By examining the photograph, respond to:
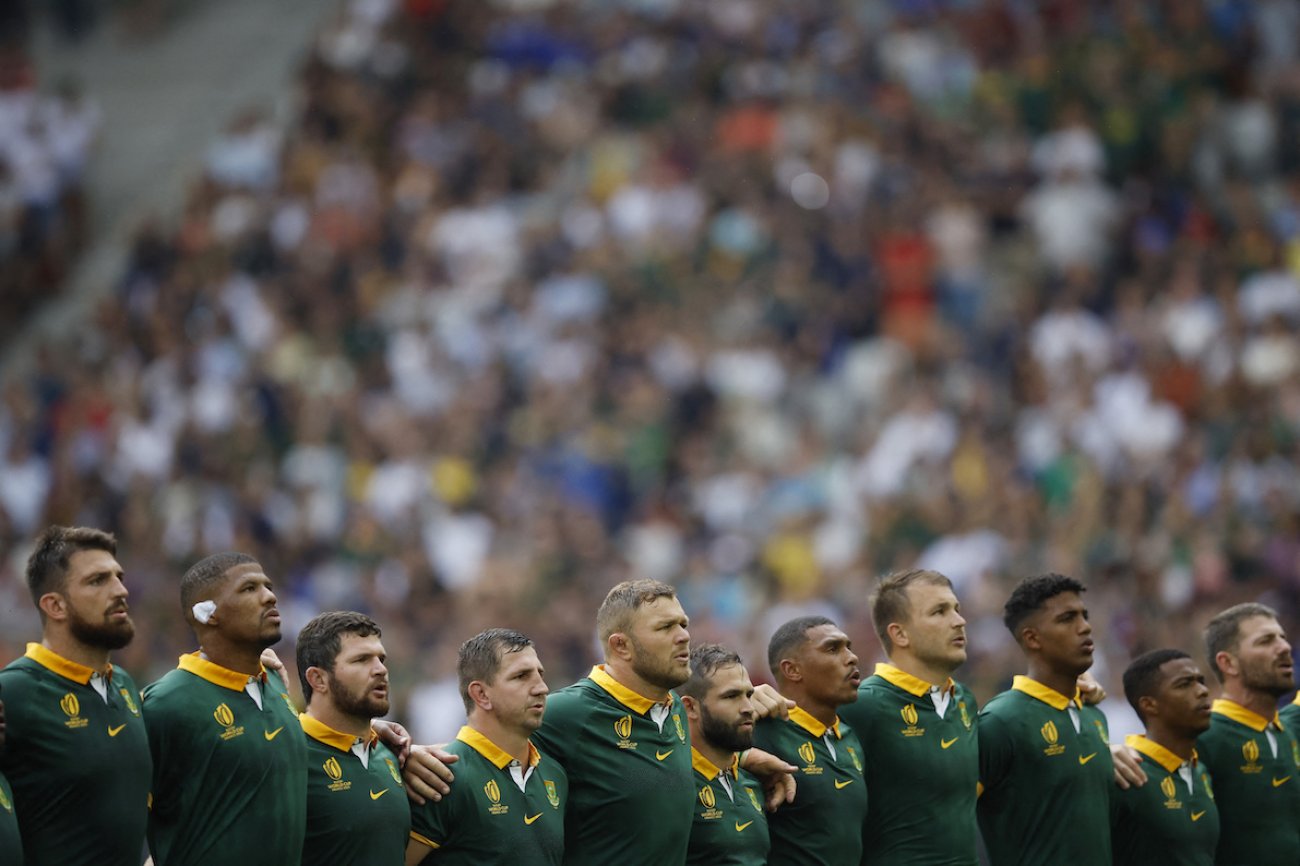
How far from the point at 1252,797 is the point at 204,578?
5254 mm

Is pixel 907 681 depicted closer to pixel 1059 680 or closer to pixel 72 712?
pixel 1059 680

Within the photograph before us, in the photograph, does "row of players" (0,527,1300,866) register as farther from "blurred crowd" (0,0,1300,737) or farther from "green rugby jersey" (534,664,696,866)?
"blurred crowd" (0,0,1300,737)

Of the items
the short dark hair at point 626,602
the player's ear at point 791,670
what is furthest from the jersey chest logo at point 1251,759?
the short dark hair at point 626,602

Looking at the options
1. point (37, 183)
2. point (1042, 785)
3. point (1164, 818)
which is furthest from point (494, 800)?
point (37, 183)

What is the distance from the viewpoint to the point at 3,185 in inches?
905

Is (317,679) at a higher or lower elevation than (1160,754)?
lower

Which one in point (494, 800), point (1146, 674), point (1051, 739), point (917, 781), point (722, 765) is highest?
point (1146, 674)

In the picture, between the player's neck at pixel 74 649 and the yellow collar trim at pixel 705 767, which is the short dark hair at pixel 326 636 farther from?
the yellow collar trim at pixel 705 767

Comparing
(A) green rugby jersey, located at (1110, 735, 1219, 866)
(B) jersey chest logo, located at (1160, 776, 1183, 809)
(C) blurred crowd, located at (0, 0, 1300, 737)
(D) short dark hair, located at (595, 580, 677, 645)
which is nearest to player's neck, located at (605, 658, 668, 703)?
(D) short dark hair, located at (595, 580, 677, 645)

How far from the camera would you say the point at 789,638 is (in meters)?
8.71

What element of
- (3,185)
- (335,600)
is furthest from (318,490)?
(3,185)

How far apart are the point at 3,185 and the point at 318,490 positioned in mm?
6829

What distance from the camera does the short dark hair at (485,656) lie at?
7.79 m

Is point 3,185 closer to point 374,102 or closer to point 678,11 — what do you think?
point 374,102
